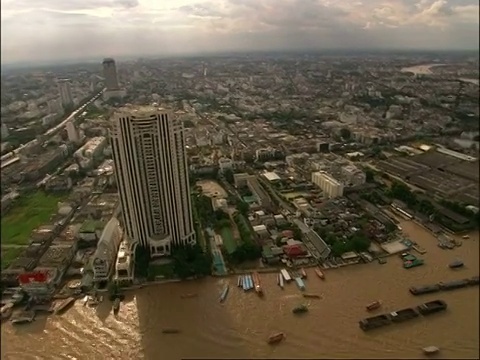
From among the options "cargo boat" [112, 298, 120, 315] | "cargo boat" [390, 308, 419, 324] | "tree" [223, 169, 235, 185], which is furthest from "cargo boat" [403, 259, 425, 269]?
"tree" [223, 169, 235, 185]

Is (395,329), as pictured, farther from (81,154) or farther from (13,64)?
(81,154)

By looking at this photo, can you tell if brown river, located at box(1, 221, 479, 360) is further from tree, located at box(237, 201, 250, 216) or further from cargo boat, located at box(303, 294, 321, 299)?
tree, located at box(237, 201, 250, 216)

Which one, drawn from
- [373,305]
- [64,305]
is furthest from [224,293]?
[64,305]

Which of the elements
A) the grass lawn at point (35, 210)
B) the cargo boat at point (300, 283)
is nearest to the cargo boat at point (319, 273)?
the cargo boat at point (300, 283)

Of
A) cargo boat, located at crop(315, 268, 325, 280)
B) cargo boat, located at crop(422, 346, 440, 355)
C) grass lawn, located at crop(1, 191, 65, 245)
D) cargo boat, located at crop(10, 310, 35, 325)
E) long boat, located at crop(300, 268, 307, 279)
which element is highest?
grass lawn, located at crop(1, 191, 65, 245)

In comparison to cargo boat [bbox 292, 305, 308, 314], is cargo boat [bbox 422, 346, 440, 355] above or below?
above

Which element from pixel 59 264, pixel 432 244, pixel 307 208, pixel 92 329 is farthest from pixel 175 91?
pixel 432 244
